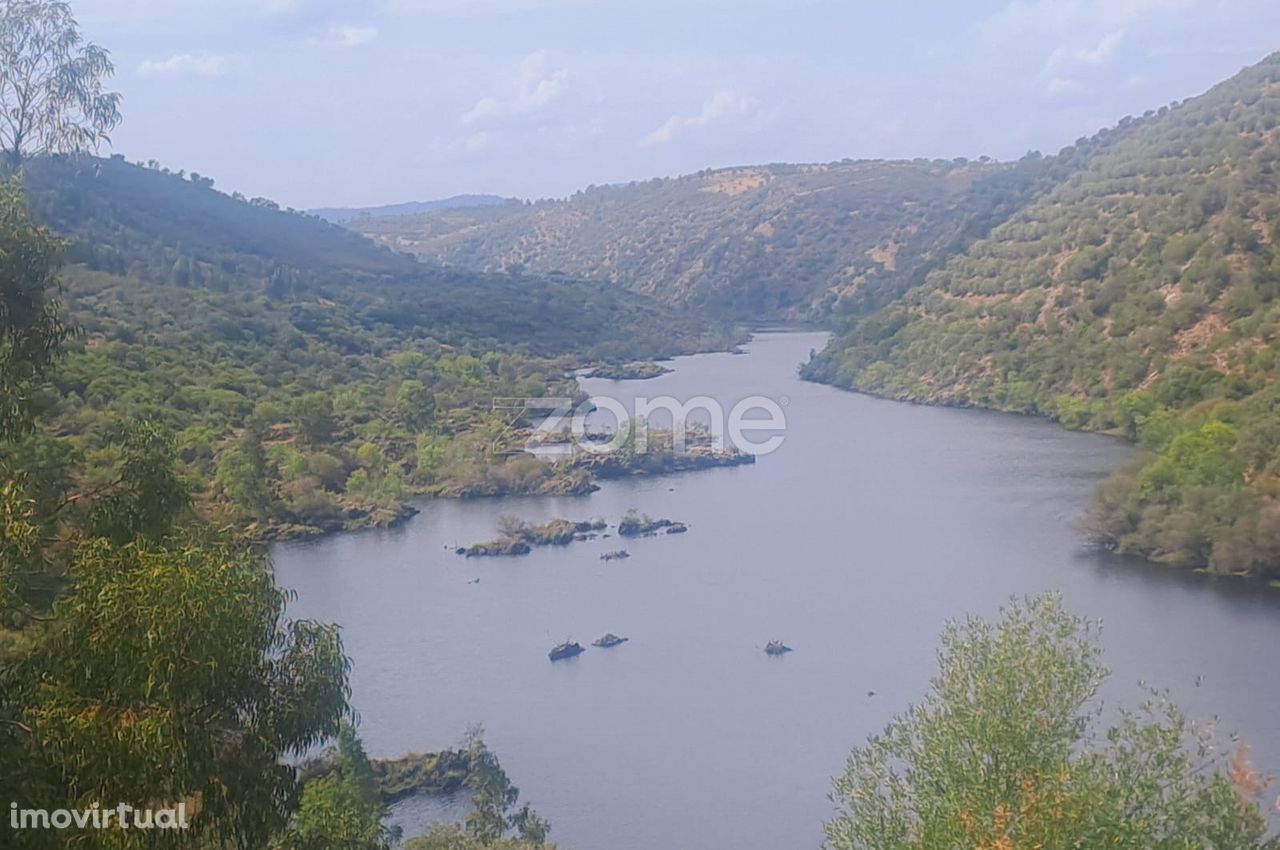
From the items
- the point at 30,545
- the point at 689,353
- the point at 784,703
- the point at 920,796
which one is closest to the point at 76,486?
→ the point at 30,545

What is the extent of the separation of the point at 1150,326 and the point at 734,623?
1036 inches

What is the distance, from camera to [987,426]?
46.6 metres

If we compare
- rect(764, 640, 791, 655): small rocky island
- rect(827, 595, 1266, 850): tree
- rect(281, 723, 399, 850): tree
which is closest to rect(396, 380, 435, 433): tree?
rect(764, 640, 791, 655): small rocky island

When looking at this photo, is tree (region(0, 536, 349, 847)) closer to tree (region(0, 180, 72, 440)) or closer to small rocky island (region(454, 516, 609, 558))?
tree (region(0, 180, 72, 440))

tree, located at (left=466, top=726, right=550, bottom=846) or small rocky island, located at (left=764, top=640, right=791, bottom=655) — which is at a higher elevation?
tree, located at (left=466, top=726, right=550, bottom=846)

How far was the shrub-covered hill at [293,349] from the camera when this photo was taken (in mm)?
33219

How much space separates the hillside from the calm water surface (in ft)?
115

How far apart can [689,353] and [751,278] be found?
854 inches

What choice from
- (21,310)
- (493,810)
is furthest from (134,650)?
(493,810)

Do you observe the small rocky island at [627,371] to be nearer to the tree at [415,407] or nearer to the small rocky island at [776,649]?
the tree at [415,407]

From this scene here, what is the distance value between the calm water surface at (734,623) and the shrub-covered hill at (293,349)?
2614 millimetres

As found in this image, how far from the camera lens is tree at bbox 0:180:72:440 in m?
5.64

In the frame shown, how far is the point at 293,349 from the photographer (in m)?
49.5

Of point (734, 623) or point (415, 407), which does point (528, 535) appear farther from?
point (415, 407)
